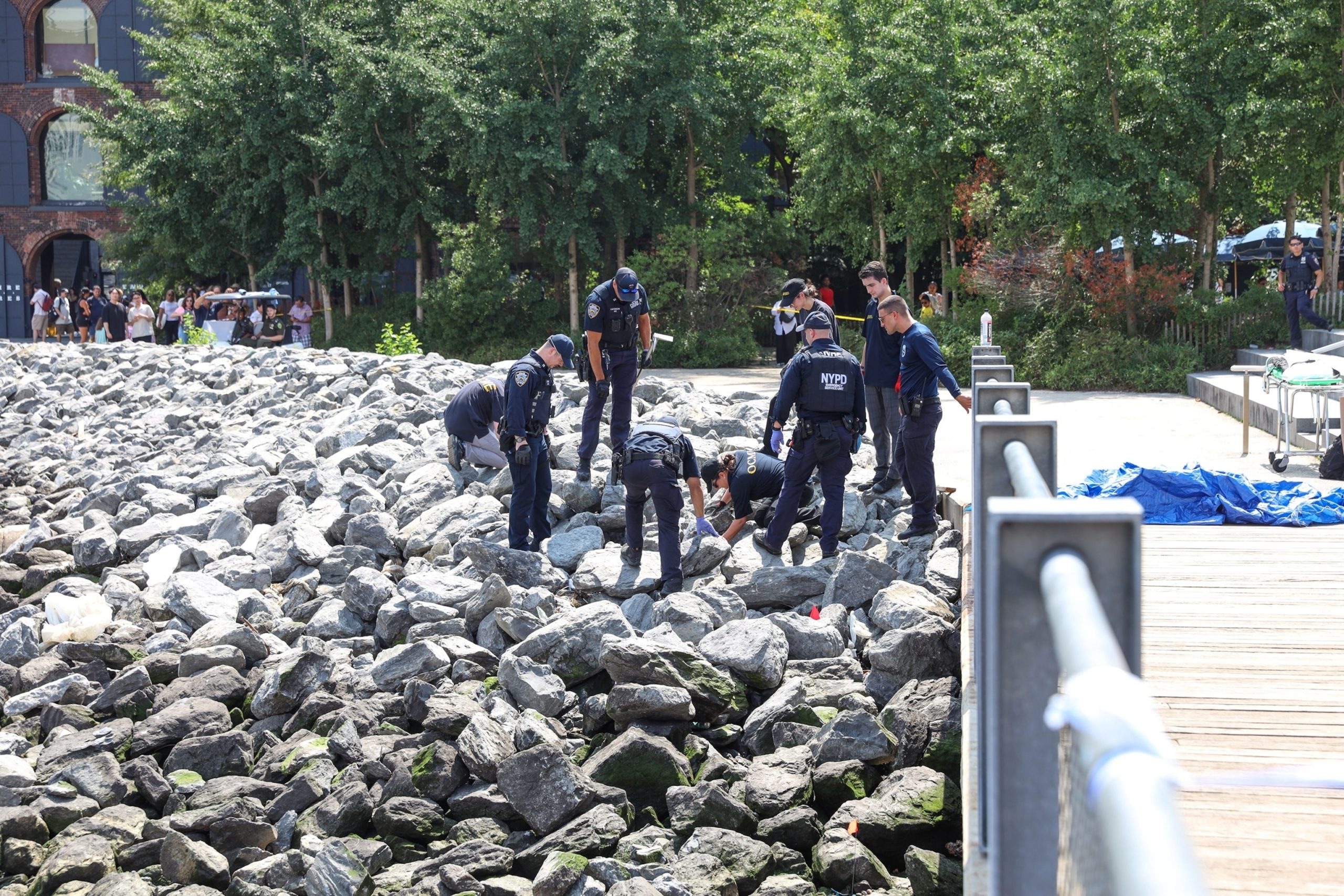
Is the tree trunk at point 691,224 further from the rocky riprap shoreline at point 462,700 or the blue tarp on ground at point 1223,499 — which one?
the blue tarp on ground at point 1223,499

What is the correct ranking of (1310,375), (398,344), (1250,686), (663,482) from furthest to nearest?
(398,344)
(1310,375)
(663,482)
(1250,686)

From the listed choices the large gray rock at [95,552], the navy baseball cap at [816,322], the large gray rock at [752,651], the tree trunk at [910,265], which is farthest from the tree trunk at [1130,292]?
the large gray rock at [95,552]

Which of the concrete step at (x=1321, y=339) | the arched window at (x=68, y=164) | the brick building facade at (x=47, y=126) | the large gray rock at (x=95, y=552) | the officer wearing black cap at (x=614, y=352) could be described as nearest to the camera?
the officer wearing black cap at (x=614, y=352)

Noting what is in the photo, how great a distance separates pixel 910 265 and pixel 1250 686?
2051cm

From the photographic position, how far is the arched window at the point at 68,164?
4228cm

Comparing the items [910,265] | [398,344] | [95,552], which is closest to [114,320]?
[398,344]

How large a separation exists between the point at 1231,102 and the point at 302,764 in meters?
17.4

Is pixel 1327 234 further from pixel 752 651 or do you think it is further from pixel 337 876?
pixel 337 876

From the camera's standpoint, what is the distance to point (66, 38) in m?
42.3

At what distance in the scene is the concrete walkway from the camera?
36.8 ft

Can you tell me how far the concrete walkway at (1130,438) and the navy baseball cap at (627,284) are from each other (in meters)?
3.09

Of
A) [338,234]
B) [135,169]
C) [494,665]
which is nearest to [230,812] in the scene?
[494,665]

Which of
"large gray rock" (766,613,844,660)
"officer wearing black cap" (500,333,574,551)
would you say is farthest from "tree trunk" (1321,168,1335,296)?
"large gray rock" (766,613,844,660)

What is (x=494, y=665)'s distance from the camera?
8758 mm
